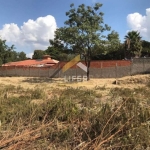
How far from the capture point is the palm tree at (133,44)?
34.8m

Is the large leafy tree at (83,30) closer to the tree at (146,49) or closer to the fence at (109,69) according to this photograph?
the fence at (109,69)

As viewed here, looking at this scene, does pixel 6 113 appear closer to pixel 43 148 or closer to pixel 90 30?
pixel 43 148

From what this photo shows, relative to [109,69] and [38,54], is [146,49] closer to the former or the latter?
[109,69]

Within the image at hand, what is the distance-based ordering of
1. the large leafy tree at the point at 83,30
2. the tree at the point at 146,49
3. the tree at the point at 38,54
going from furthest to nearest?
1. the tree at the point at 38,54
2. the tree at the point at 146,49
3. the large leafy tree at the point at 83,30

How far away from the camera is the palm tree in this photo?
34.8 m

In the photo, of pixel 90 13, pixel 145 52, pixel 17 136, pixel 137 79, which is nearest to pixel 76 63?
pixel 90 13

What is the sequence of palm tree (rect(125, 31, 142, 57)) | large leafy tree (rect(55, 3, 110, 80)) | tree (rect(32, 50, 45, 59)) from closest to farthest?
large leafy tree (rect(55, 3, 110, 80)) → palm tree (rect(125, 31, 142, 57)) → tree (rect(32, 50, 45, 59))

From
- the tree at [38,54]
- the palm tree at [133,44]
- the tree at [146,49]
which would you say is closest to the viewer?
the palm tree at [133,44]

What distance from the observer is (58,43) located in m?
22.4

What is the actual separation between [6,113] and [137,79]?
13595 millimetres

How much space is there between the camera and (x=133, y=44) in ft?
116

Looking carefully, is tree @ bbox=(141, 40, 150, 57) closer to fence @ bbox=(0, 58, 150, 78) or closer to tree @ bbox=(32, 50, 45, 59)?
fence @ bbox=(0, 58, 150, 78)

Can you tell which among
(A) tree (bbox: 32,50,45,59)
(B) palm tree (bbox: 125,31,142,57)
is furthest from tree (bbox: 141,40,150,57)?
(A) tree (bbox: 32,50,45,59)

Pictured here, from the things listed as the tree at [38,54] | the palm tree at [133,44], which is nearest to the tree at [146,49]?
the palm tree at [133,44]
